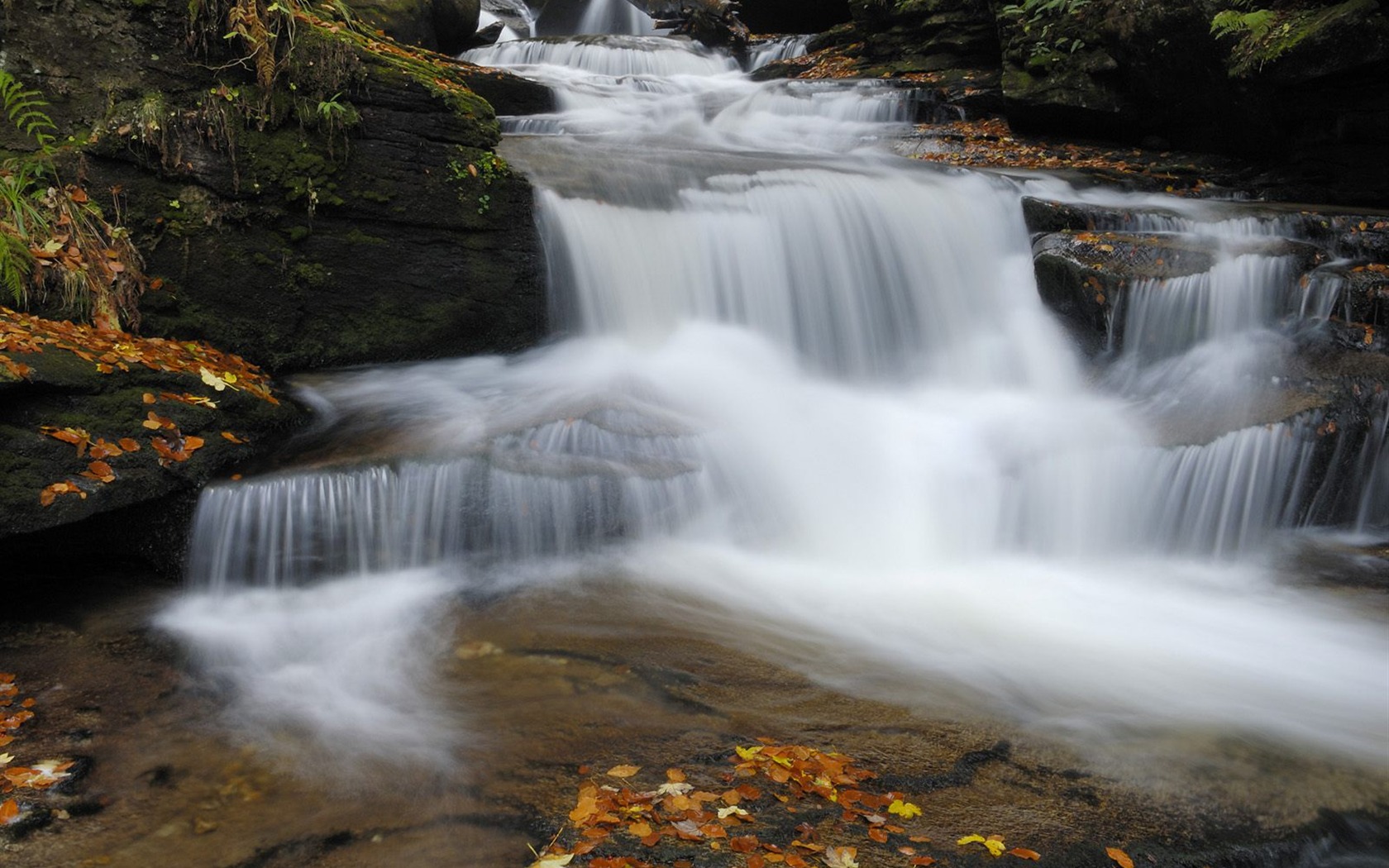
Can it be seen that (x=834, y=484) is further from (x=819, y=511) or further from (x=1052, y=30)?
(x=1052, y=30)

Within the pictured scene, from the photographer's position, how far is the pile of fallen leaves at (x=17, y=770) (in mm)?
3053

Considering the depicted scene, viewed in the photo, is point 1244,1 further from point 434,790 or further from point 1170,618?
point 434,790

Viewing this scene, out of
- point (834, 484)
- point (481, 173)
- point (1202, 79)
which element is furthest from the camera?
point (1202, 79)

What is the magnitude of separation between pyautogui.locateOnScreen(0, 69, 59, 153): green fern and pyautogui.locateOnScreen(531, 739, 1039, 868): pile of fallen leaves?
6.04 metres

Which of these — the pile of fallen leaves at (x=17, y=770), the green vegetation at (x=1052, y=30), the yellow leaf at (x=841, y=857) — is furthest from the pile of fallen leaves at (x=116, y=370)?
the green vegetation at (x=1052, y=30)

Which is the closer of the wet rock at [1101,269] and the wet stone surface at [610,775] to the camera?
the wet stone surface at [610,775]

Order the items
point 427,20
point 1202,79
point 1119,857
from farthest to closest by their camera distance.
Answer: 1. point 427,20
2. point 1202,79
3. point 1119,857

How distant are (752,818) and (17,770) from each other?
9.13ft

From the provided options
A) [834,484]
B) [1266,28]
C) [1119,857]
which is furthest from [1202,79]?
[1119,857]

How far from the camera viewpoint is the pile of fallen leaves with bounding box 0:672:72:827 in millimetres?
3053

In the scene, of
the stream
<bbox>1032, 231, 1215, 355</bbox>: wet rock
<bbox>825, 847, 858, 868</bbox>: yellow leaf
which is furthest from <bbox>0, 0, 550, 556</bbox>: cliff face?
<bbox>1032, 231, 1215, 355</bbox>: wet rock

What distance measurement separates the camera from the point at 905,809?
3109 mm

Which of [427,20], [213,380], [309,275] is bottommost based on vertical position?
[213,380]

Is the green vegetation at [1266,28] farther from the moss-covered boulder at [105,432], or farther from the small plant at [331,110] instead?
the moss-covered boulder at [105,432]
